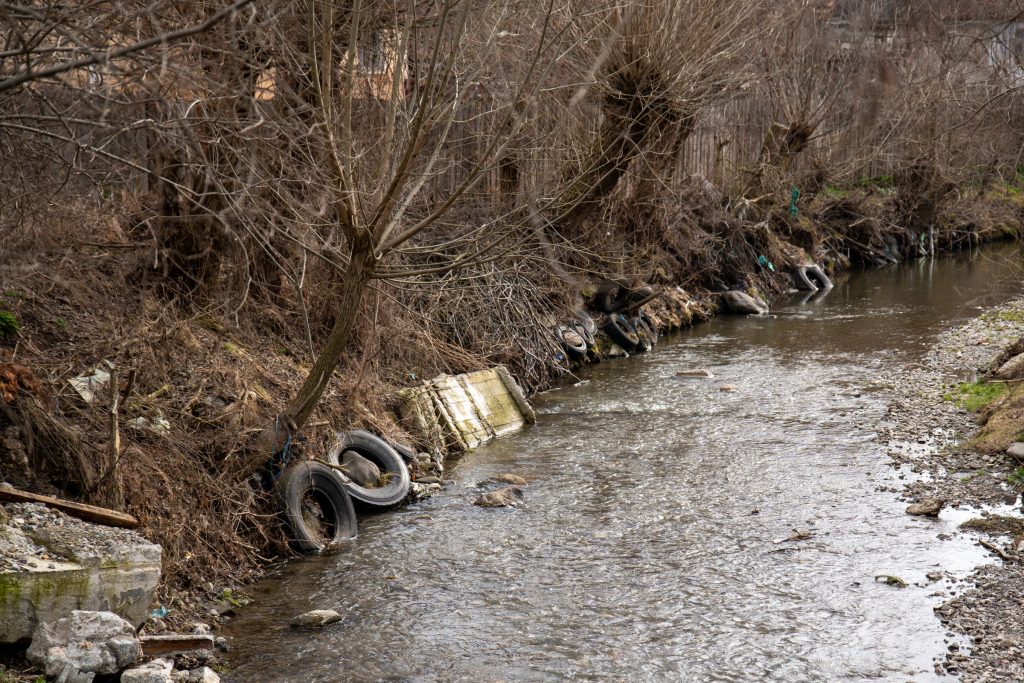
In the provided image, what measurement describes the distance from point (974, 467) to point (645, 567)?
3384 mm

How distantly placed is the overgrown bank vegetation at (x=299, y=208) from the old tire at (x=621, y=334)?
65cm

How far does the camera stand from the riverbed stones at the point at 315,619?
19.6ft

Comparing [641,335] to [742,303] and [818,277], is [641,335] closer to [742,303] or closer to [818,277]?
[742,303]

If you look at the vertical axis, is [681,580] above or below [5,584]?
below

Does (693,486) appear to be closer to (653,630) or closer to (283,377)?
(653,630)

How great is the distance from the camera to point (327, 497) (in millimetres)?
7605

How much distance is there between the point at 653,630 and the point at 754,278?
561 inches

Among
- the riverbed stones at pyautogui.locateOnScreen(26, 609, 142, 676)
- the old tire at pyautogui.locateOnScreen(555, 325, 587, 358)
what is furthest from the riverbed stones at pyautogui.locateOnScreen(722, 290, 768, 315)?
the riverbed stones at pyautogui.locateOnScreen(26, 609, 142, 676)

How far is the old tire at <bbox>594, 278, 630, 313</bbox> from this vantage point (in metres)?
14.6

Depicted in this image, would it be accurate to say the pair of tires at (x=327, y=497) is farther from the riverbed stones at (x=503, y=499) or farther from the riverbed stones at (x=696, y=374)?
the riverbed stones at (x=696, y=374)

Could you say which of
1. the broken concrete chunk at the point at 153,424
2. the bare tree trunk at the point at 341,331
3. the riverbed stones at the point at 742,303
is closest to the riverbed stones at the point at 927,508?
the bare tree trunk at the point at 341,331

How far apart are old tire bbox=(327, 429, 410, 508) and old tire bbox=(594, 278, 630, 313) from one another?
6.56 meters

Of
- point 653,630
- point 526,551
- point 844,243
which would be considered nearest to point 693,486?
point 526,551

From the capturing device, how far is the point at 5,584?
4.87 meters
